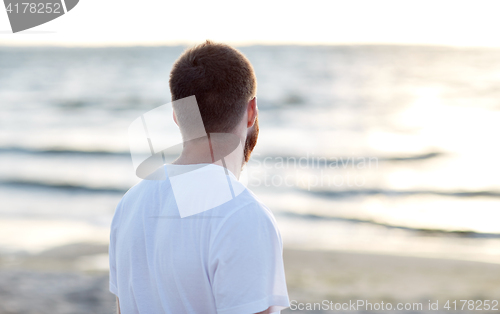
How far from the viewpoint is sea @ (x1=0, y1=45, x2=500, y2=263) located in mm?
7199

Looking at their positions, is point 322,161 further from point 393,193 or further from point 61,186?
point 61,186

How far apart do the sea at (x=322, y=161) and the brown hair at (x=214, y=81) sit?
51 cm

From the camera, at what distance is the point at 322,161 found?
11.7m

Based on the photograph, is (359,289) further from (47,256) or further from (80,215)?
(80,215)

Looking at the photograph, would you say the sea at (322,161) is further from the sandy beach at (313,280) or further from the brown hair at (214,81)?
the brown hair at (214,81)

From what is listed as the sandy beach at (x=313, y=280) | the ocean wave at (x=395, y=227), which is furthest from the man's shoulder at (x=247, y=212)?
the ocean wave at (x=395, y=227)

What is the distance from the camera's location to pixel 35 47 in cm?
5741

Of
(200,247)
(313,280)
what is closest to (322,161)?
(313,280)

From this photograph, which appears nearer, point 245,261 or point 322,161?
point 245,261

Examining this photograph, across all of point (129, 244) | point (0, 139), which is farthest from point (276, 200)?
point (0, 139)

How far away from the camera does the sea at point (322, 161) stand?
7.20 metres

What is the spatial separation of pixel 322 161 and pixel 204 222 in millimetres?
10615

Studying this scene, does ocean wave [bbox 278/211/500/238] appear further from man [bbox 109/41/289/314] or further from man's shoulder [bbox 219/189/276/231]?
man's shoulder [bbox 219/189/276/231]

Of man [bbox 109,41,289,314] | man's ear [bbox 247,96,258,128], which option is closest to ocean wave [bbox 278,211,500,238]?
man's ear [bbox 247,96,258,128]
